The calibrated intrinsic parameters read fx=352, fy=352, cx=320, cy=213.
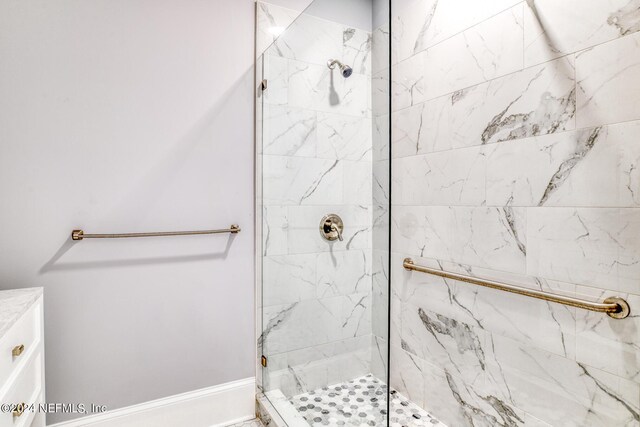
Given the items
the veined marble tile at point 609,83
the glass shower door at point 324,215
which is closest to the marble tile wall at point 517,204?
A: the veined marble tile at point 609,83

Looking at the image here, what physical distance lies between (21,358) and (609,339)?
1784 millimetres

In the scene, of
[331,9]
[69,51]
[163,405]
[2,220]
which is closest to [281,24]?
[331,9]

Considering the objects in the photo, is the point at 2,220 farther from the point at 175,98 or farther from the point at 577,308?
the point at 577,308

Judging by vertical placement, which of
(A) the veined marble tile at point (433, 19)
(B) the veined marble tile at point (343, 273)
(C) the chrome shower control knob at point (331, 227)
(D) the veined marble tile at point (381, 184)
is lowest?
(B) the veined marble tile at point (343, 273)

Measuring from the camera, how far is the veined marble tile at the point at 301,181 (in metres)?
1.25

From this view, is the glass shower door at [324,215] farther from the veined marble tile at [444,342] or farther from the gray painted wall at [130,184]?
the veined marble tile at [444,342]

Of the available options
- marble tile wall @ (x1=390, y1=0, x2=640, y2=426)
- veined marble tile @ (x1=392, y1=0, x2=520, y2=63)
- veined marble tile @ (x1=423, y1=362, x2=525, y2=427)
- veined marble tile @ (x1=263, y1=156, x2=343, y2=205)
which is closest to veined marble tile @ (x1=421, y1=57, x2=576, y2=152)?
Answer: marble tile wall @ (x1=390, y1=0, x2=640, y2=426)

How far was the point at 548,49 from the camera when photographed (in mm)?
1210

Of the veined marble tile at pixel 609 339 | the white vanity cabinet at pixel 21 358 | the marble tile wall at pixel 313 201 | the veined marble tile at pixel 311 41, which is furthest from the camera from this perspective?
the veined marble tile at pixel 311 41

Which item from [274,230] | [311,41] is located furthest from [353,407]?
[311,41]

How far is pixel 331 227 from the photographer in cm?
126

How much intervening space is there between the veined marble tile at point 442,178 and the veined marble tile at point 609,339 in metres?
0.52

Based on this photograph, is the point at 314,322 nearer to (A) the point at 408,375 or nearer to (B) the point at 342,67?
(A) the point at 408,375

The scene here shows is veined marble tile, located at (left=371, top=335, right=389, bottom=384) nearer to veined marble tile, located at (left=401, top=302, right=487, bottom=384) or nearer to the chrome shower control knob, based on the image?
the chrome shower control knob
